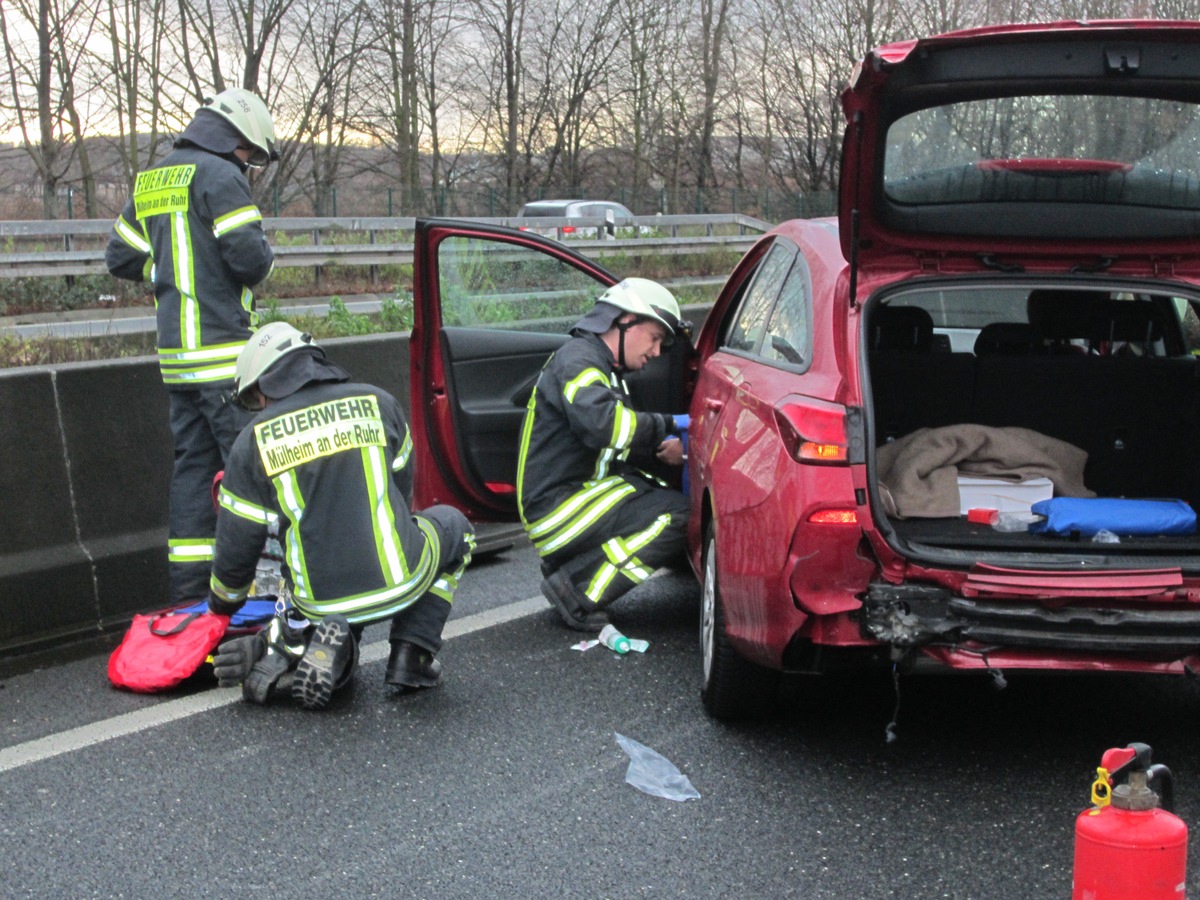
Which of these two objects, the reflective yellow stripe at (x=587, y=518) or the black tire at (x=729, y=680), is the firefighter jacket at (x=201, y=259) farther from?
the black tire at (x=729, y=680)

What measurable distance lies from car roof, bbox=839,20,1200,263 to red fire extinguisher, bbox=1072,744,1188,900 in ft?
6.10

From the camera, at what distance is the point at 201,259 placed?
5453 mm

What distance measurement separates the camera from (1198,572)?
354 centimetres

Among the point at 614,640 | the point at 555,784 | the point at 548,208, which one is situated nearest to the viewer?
the point at 555,784

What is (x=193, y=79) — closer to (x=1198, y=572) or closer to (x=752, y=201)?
(x=752, y=201)

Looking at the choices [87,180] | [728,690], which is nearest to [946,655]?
[728,690]

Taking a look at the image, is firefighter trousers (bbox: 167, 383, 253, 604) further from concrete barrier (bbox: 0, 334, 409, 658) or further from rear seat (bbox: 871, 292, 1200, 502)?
rear seat (bbox: 871, 292, 1200, 502)

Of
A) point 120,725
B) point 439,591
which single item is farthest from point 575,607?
point 120,725

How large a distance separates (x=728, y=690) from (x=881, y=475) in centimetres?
87

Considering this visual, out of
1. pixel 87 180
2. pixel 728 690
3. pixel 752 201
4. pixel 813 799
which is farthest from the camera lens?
pixel 752 201

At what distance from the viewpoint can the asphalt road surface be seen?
3303 mm

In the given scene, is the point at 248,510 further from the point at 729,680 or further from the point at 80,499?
the point at 729,680

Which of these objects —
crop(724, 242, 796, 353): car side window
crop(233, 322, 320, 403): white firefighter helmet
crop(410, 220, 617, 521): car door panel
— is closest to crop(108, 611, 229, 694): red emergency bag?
crop(233, 322, 320, 403): white firefighter helmet

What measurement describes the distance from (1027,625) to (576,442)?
238cm
